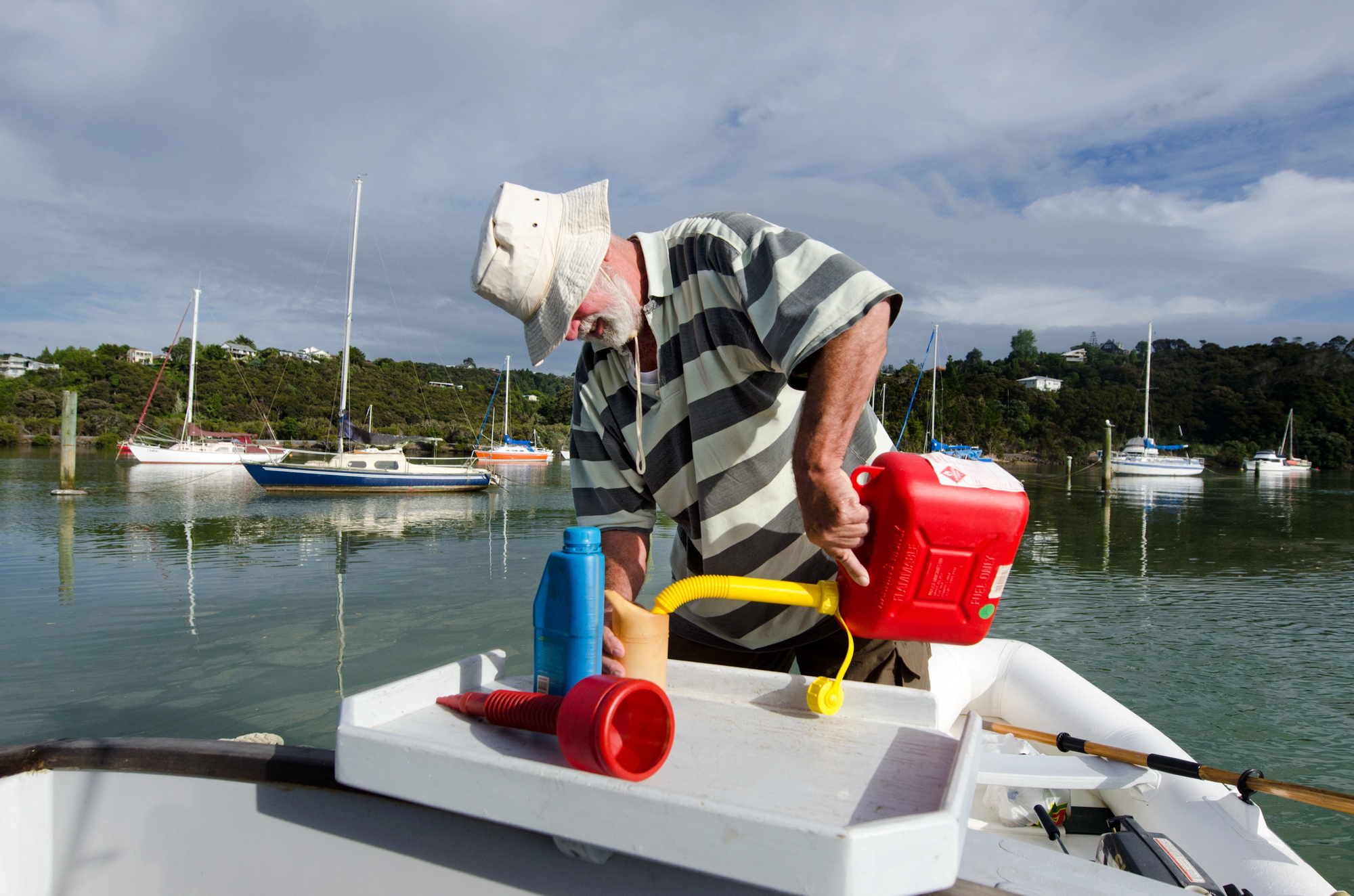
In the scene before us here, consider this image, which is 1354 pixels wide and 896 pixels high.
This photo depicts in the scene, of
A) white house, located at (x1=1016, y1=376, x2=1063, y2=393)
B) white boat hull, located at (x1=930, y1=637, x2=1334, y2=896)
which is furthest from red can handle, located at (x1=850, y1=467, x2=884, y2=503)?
white house, located at (x1=1016, y1=376, x2=1063, y2=393)

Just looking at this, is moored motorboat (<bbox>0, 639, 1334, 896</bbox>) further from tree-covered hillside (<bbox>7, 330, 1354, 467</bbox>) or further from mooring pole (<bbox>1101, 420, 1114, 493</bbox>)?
tree-covered hillside (<bbox>7, 330, 1354, 467</bbox>)

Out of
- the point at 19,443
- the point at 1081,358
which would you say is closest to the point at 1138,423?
the point at 1081,358

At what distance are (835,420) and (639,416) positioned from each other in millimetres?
577

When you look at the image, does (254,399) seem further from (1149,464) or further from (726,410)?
(726,410)

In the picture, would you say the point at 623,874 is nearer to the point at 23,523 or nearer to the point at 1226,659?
the point at 1226,659

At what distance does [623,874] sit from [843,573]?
772 mm

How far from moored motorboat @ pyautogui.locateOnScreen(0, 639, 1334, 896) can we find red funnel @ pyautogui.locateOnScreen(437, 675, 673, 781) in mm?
31

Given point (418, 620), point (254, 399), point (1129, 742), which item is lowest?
point (418, 620)

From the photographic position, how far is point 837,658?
1.96 m

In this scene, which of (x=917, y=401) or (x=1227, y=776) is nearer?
(x=1227, y=776)

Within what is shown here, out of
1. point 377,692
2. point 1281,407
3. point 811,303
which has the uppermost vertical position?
point 1281,407

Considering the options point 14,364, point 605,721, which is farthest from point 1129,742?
point 14,364

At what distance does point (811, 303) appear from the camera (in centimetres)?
137

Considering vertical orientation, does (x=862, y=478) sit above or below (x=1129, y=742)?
above
